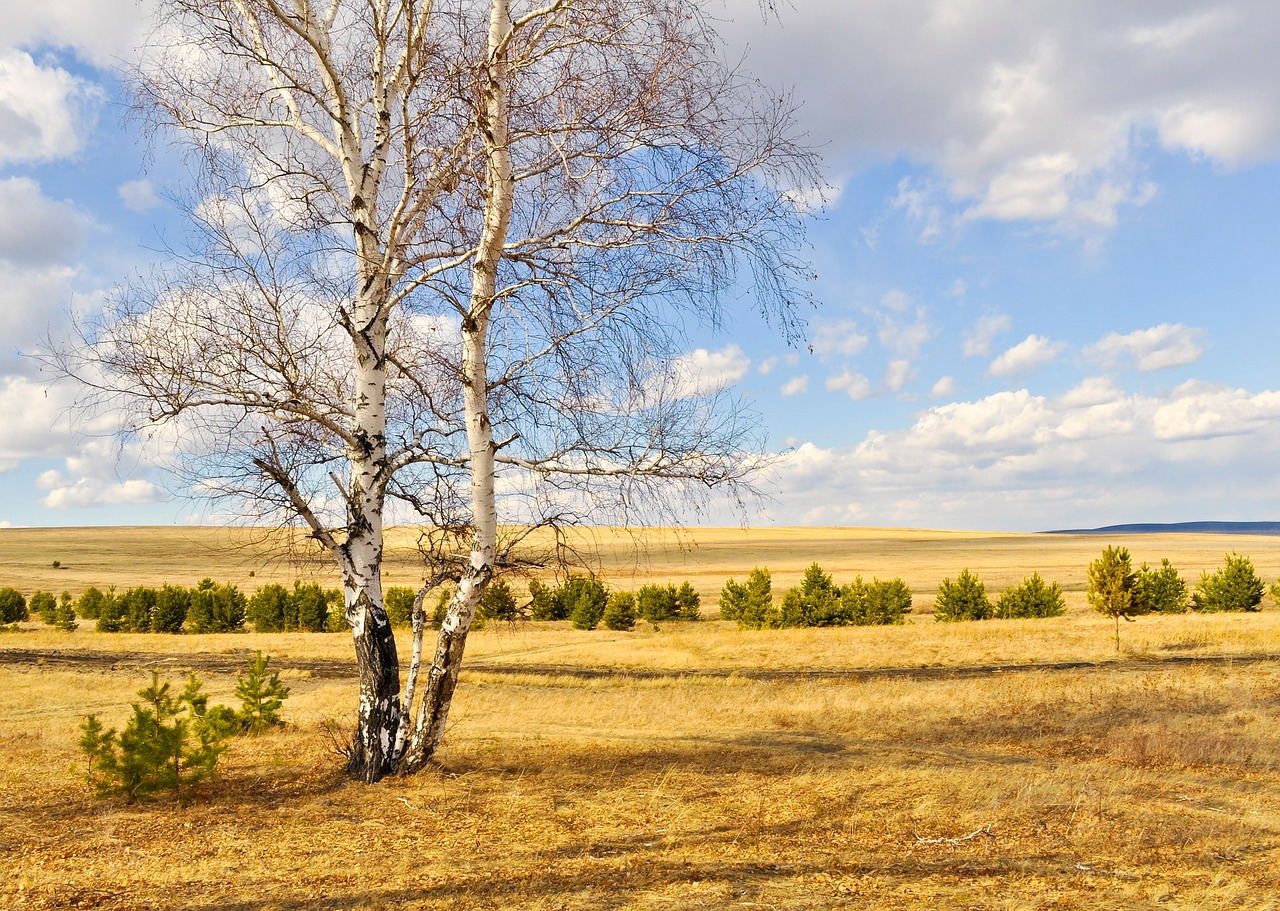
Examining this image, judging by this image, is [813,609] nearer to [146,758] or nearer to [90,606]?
[146,758]

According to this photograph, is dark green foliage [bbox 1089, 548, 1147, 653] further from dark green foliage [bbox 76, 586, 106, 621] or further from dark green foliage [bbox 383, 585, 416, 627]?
dark green foliage [bbox 76, 586, 106, 621]

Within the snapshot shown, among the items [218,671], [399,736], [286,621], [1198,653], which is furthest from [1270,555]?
[399,736]

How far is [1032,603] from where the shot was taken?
119 ft

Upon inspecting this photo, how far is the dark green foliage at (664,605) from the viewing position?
134 feet

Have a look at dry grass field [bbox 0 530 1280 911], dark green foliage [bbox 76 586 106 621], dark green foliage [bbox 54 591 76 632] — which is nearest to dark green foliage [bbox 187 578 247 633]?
dark green foliage [bbox 76 586 106 621]

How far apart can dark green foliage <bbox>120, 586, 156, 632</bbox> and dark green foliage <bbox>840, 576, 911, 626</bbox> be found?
1220 inches

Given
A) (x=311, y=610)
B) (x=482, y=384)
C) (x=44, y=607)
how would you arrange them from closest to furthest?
(x=482, y=384), (x=311, y=610), (x=44, y=607)

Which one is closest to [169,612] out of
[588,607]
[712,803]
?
[588,607]

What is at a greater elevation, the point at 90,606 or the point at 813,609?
the point at 90,606

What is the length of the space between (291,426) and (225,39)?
4.16 metres

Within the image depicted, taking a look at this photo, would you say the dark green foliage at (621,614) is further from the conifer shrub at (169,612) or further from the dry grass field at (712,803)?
the conifer shrub at (169,612)

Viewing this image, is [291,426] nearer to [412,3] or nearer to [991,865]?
[412,3]

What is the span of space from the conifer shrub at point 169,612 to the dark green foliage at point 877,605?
96.9 feet

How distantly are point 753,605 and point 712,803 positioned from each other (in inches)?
1224
